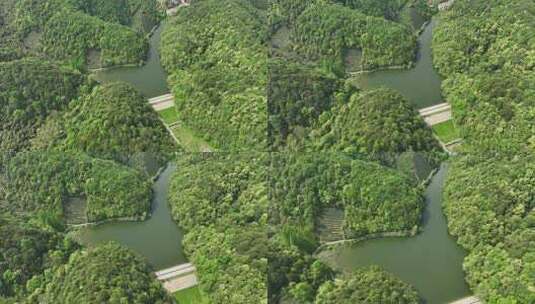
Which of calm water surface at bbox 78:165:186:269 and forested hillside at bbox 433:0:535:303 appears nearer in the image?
forested hillside at bbox 433:0:535:303

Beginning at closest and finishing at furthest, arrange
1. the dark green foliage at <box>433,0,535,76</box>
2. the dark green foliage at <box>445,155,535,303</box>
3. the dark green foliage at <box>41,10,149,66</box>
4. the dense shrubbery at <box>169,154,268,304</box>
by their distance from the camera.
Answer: the dark green foliage at <box>445,155,535,303</box>
the dense shrubbery at <box>169,154,268,304</box>
the dark green foliage at <box>433,0,535,76</box>
the dark green foliage at <box>41,10,149,66</box>

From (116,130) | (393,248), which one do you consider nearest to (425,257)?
(393,248)

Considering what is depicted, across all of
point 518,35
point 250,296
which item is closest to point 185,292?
point 250,296

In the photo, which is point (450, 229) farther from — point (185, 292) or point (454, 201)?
point (185, 292)

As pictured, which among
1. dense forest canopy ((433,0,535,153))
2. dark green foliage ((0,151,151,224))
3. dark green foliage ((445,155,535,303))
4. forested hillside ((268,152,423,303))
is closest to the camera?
dark green foliage ((445,155,535,303))

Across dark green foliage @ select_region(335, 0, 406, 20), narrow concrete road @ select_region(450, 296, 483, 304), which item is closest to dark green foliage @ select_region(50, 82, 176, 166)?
dark green foliage @ select_region(335, 0, 406, 20)

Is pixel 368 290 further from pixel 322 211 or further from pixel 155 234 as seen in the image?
pixel 155 234

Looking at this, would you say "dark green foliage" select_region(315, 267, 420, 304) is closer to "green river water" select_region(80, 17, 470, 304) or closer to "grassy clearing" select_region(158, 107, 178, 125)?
"green river water" select_region(80, 17, 470, 304)
